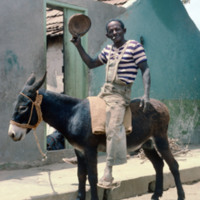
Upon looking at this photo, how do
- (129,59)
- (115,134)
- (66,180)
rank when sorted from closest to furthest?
(115,134) < (129,59) < (66,180)

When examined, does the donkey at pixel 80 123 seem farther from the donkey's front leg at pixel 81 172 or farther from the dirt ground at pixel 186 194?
the dirt ground at pixel 186 194

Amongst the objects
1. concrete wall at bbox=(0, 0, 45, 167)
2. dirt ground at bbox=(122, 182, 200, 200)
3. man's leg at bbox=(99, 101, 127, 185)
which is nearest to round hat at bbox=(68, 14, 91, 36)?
man's leg at bbox=(99, 101, 127, 185)

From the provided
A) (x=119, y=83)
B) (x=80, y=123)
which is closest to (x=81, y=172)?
(x=80, y=123)

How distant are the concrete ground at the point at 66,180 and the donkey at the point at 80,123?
436mm

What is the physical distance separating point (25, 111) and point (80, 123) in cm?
66

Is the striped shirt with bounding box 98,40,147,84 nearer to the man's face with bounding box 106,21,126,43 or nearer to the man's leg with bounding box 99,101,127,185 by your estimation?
the man's face with bounding box 106,21,126,43

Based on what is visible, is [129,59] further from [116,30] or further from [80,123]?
[80,123]

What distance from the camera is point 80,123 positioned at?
4.41 m

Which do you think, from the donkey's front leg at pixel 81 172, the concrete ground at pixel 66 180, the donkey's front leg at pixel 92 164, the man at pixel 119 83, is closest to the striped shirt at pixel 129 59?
the man at pixel 119 83

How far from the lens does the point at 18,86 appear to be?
6.63 m

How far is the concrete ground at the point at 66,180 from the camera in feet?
15.9

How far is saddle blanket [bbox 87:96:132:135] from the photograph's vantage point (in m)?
4.37

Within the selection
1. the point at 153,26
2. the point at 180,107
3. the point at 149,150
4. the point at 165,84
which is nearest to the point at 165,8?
the point at 153,26

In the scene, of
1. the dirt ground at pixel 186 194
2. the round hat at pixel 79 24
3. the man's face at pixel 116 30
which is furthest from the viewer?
the dirt ground at pixel 186 194
